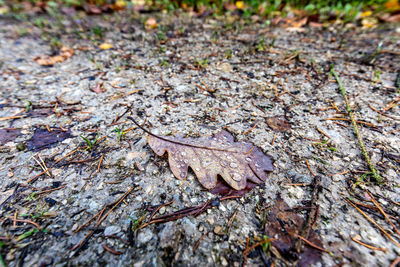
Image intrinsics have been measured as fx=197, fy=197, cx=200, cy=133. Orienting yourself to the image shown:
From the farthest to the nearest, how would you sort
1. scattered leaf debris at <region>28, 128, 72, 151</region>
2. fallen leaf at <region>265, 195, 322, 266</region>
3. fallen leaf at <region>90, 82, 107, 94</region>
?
fallen leaf at <region>90, 82, 107, 94</region>
scattered leaf debris at <region>28, 128, 72, 151</region>
fallen leaf at <region>265, 195, 322, 266</region>

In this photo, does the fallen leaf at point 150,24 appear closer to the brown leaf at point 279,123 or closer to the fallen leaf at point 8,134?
the fallen leaf at point 8,134

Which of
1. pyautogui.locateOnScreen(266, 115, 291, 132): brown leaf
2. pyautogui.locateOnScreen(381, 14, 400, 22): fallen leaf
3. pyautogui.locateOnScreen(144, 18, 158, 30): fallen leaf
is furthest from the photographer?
pyautogui.locateOnScreen(144, 18, 158, 30): fallen leaf

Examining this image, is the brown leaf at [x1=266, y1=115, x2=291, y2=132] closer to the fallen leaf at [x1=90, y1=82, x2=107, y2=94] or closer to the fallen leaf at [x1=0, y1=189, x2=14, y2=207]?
the fallen leaf at [x1=90, y1=82, x2=107, y2=94]

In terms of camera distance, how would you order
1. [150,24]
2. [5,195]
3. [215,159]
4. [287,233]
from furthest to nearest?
[150,24] → [215,159] → [5,195] → [287,233]

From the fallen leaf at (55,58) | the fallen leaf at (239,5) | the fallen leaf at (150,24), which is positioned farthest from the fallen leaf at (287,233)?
the fallen leaf at (239,5)

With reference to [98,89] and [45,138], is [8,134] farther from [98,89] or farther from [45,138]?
[98,89]

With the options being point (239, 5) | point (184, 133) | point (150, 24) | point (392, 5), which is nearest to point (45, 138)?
point (184, 133)

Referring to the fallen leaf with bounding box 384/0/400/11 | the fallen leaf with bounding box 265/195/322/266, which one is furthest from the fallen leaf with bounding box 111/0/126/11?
the fallen leaf with bounding box 384/0/400/11
